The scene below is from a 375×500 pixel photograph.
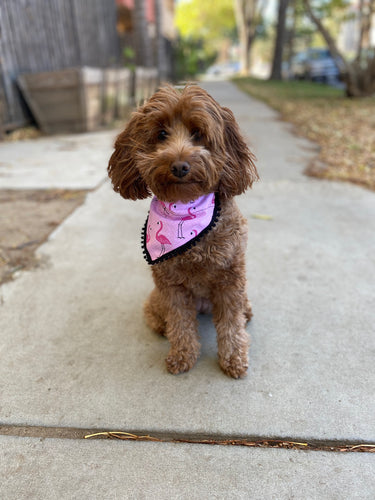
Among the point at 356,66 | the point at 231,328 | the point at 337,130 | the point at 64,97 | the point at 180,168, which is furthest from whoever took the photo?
the point at 356,66

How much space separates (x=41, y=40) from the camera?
28.4ft

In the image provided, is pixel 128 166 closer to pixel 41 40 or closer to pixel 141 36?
pixel 41 40

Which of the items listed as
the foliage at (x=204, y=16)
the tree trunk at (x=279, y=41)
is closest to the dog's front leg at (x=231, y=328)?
the tree trunk at (x=279, y=41)

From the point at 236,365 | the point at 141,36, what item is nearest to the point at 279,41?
the point at 141,36

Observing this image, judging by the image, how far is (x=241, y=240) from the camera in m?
2.32

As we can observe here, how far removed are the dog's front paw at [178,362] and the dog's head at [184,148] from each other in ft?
2.86

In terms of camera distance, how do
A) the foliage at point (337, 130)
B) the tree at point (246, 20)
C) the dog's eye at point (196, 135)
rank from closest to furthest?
the dog's eye at point (196, 135), the foliage at point (337, 130), the tree at point (246, 20)

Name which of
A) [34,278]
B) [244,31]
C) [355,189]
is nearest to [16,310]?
[34,278]

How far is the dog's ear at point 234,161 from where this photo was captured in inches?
83.7

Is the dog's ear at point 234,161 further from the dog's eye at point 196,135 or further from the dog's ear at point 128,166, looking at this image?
the dog's ear at point 128,166

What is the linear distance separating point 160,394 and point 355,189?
3.92 m

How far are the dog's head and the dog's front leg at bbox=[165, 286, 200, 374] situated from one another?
598mm

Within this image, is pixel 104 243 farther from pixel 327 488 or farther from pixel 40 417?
Answer: pixel 327 488

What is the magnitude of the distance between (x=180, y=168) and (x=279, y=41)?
2383 cm
